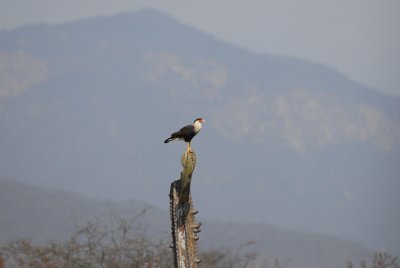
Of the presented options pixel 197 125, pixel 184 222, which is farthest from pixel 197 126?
pixel 184 222

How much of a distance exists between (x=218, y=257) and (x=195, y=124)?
5330cm

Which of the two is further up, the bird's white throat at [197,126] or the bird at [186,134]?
the bird's white throat at [197,126]

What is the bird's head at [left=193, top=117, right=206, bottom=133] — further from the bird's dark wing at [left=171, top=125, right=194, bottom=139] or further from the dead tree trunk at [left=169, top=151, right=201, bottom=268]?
the dead tree trunk at [left=169, top=151, right=201, bottom=268]

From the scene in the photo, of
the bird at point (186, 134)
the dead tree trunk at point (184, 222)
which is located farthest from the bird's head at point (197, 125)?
the dead tree trunk at point (184, 222)

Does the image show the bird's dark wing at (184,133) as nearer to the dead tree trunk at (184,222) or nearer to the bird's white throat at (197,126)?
the bird's white throat at (197,126)

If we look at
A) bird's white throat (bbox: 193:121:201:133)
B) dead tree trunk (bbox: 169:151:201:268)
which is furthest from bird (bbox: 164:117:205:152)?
dead tree trunk (bbox: 169:151:201:268)

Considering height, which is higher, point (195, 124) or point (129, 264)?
point (129, 264)

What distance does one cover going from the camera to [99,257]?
40.3 meters

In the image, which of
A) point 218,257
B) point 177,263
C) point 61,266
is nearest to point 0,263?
point 177,263

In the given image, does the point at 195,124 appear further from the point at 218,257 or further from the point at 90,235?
the point at 218,257

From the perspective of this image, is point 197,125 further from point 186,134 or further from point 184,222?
point 184,222

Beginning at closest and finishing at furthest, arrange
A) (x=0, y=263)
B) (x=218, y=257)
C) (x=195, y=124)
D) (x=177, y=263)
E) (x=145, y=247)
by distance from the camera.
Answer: (x=177, y=263) < (x=0, y=263) < (x=195, y=124) < (x=145, y=247) < (x=218, y=257)

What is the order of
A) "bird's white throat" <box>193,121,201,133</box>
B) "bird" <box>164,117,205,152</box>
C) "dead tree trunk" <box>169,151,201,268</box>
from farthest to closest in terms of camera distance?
1. "bird's white throat" <box>193,121,201,133</box>
2. "bird" <box>164,117,205,152</box>
3. "dead tree trunk" <box>169,151,201,268</box>

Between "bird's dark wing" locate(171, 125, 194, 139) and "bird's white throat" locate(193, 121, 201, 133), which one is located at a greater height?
"bird's white throat" locate(193, 121, 201, 133)
